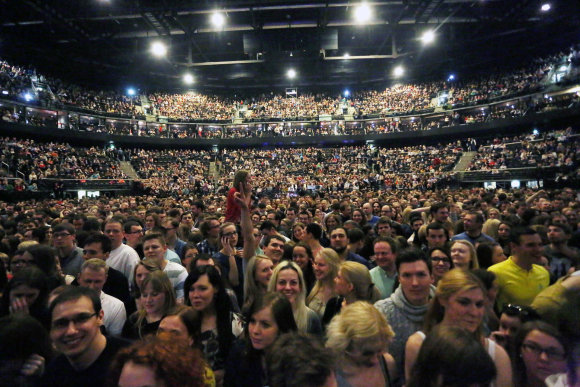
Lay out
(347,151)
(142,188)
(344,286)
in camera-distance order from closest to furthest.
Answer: (344,286), (142,188), (347,151)

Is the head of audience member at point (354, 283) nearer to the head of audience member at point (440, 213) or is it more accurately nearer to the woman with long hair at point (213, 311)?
the woman with long hair at point (213, 311)

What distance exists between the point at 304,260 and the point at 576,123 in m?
34.1

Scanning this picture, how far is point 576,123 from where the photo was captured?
29.0 metres

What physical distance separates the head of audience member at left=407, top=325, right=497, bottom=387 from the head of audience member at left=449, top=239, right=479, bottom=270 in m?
2.39

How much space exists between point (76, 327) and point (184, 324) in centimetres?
66

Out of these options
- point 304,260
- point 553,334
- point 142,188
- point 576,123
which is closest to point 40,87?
point 142,188

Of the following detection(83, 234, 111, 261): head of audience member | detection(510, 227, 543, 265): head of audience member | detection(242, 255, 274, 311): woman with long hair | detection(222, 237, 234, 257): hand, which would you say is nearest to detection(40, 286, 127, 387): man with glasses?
detection(242, 255, 274, 311): woman with long hair

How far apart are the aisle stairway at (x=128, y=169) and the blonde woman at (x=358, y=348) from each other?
110 feet

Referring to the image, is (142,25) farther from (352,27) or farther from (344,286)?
(344,286)

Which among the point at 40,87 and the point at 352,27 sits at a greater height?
the point at 352,27

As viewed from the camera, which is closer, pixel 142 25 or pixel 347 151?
pixel 142 25

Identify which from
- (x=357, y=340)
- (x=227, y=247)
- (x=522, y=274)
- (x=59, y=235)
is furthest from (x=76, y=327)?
(x=522, y=274)

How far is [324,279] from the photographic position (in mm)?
3848

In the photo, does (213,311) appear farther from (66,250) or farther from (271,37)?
(271,37)
